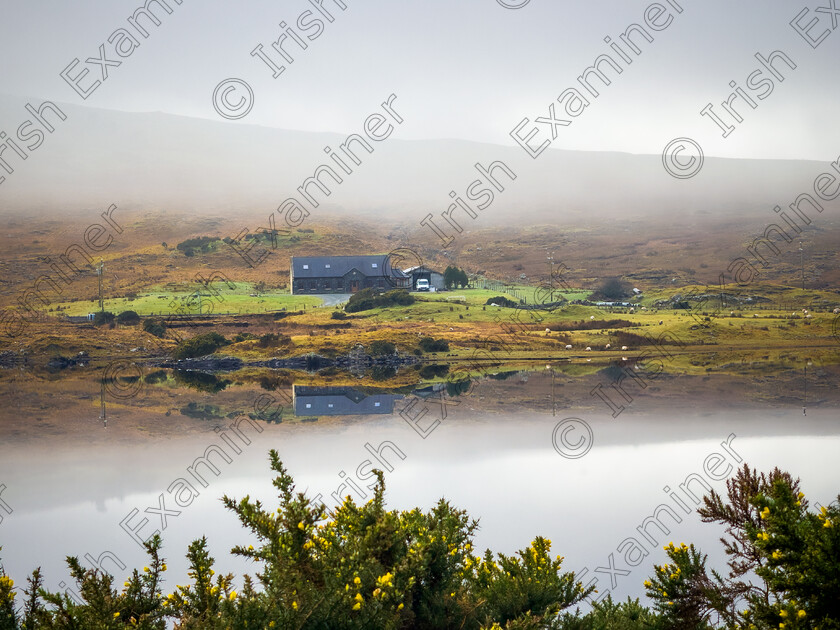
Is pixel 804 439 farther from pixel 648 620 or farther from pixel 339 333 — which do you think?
pixel 339 333

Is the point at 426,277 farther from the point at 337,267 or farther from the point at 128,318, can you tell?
the point at 128,318

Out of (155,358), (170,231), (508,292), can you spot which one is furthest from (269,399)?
(170,231)

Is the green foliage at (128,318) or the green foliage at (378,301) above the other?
the green foliage at (378,301)

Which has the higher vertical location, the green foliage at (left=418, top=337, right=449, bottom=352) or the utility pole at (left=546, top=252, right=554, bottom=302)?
the utility pole at (left=546, top=252, right=554, bottom=302)

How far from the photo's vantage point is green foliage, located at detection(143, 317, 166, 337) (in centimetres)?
5449

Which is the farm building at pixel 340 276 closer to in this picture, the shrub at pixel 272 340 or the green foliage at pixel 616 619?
the shrub at pixel 272 340

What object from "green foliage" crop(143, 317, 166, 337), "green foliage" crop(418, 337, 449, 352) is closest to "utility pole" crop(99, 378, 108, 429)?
"green foliage" crop(143, 317, 166, 337)

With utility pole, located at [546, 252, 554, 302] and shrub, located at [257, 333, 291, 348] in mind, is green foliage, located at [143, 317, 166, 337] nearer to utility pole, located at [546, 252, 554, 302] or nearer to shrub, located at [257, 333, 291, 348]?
shrub, located at [257, 333, 291, 348]

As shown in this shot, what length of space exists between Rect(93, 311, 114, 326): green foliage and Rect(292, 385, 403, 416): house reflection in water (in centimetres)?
3064
